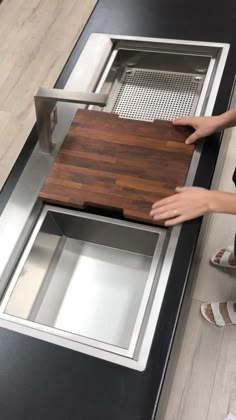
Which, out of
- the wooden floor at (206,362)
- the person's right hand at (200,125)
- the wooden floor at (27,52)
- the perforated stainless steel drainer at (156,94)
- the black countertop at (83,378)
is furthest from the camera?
the wooden floor at (27,52)

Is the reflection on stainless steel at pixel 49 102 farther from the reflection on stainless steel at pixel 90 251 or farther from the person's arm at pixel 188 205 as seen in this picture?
the person's arm at pixel 188 205

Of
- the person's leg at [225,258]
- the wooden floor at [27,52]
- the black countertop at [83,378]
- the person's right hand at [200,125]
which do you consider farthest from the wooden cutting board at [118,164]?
the wooden floor at [27,52]

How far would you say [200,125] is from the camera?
3.37ft

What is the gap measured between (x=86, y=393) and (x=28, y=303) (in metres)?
0.31

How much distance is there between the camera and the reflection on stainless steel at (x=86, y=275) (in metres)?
0.93

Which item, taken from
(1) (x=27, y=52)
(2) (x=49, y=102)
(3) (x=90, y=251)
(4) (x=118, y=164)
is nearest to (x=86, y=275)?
(3) (x=90, y=251)

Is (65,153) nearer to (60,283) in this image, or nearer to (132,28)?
(60,283)

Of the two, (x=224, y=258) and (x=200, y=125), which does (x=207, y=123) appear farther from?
(x=224, y=258)

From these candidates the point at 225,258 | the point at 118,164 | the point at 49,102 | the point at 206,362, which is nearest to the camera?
the point at 49,102

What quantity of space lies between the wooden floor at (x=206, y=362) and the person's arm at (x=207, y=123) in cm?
69

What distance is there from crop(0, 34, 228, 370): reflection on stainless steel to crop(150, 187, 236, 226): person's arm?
0.04 meters

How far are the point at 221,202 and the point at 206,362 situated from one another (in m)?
0.70

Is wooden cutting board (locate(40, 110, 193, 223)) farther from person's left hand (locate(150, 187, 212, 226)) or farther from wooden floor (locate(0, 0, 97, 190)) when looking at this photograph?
wooden floor (locate(0, 0, 97, 190))

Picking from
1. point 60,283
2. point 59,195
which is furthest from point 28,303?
point 59,195
